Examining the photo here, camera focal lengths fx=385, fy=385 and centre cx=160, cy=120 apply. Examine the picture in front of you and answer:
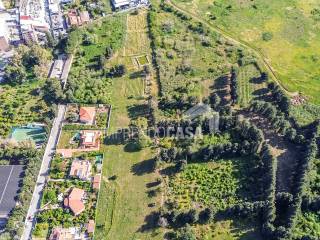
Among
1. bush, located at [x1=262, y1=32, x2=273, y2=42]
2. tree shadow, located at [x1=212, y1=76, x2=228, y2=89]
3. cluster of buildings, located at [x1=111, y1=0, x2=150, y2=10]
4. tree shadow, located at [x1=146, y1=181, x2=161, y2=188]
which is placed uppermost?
cluster of buildings, located at [x1=111, y1=0, x2=150, y2=10]

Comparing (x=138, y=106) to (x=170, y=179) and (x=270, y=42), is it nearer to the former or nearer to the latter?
(x=170, y=179)

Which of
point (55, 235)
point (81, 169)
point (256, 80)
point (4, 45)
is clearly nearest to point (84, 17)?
point (4, 45)

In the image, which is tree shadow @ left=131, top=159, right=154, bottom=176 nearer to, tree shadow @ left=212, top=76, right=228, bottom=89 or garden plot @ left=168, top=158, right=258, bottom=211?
garden plot @ left=168, top=158, right=258, bottom=211

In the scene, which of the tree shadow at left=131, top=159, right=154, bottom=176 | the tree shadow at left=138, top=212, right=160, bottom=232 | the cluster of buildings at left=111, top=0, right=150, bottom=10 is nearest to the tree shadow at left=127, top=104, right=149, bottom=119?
the tree shadow at left=131, top=159, right=154, bottom=176

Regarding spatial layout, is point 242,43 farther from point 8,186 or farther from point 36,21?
point 8,186

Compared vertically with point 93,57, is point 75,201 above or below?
below
